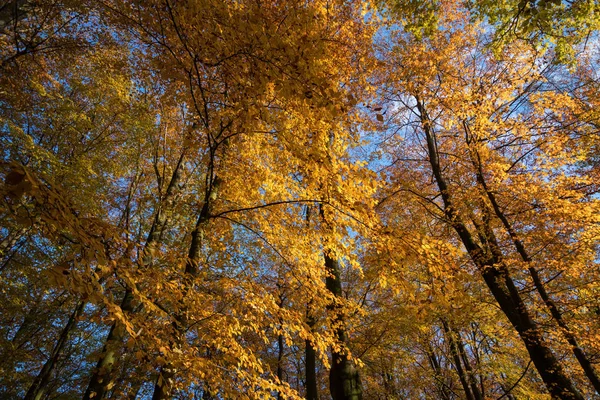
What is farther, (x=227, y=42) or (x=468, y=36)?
(x=468, y=36)

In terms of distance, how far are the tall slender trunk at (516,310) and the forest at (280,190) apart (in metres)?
0.05

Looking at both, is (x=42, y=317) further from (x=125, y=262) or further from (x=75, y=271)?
(x=75, y=271)

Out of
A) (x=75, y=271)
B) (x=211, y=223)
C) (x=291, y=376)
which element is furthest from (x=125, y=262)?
(x=291, y=376)

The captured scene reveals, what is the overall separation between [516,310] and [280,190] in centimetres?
565

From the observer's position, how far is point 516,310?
6348 mm

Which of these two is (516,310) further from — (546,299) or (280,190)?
(280,190)

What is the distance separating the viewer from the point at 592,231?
6.49 metres

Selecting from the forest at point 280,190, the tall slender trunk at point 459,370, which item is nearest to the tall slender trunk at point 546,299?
the forest at point 280,190

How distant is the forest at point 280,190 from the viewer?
2.84 metres

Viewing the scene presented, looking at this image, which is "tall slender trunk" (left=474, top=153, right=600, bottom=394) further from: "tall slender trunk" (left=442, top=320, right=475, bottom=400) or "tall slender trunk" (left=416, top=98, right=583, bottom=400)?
"tall slender trunk" (left=442, top=320, right=475, bottom=400)

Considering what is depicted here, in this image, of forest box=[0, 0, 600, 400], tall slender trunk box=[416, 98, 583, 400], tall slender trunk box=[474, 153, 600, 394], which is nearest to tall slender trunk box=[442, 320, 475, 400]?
forest box=[0, 0, 600, 400]

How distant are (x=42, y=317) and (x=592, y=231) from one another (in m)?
14.2

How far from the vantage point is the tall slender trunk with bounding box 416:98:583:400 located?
5.51 meters

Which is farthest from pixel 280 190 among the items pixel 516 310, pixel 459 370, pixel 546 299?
pixel 459 370
